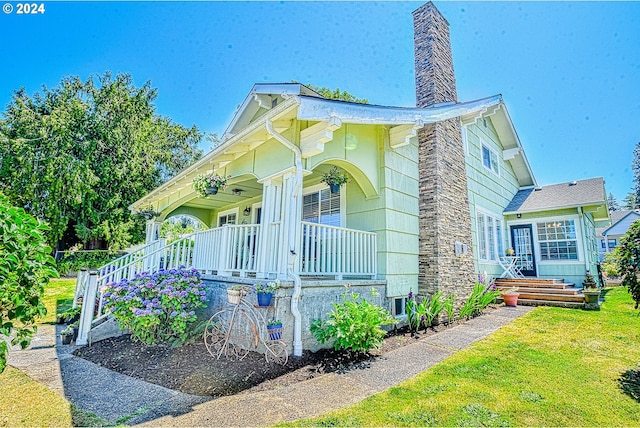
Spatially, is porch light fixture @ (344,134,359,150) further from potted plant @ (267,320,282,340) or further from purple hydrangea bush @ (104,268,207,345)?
purple hydrangea bush @ (104,268,207,345)

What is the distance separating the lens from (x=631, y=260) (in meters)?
4.23

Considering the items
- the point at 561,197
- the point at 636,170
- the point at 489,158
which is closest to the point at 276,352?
the point at 489,158

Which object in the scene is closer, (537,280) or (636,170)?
(537,280)

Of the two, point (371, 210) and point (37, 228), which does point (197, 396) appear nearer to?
point (37, 228)

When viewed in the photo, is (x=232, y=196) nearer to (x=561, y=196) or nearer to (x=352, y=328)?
(x=352, y=328)

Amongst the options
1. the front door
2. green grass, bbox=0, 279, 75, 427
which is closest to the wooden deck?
the front door

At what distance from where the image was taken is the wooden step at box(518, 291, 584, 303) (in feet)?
28.5

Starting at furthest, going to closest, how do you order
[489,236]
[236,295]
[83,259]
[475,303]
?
[83,259], [489,236], [475,303], [236,295]

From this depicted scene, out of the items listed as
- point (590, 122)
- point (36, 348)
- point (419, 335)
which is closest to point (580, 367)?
point (419, 335)

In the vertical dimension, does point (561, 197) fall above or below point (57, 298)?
above

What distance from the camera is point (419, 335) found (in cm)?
620

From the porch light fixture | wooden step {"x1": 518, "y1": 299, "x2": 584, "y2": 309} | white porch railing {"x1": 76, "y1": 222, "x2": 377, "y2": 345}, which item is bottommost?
wooden step {"x1": 518, "y1": 299, "x2": 584, "y2": 309}

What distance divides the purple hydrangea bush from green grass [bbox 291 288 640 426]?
3.45m

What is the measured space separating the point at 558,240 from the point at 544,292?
3.04m
